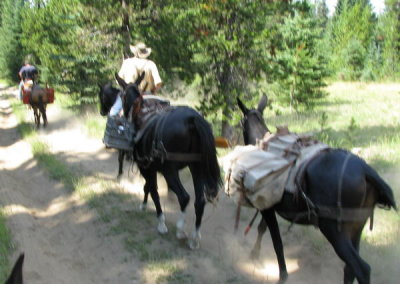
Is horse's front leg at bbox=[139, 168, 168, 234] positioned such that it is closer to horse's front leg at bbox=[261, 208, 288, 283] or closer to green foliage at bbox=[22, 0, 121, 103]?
horse's front leg at bbox=[261, 208, 288, 283]

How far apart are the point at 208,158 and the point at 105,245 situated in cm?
212

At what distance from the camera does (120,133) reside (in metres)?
7.00

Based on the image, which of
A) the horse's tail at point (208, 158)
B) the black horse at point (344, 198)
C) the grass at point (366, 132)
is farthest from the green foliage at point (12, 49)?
the black horse at point (344, 198)

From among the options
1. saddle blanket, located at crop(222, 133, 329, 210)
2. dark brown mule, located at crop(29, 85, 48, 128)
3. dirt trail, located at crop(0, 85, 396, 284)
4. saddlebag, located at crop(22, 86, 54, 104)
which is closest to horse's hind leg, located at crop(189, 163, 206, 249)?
dirt trail, located at crop(0, 85, 396, 284)

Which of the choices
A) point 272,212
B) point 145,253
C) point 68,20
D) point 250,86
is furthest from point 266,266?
point 68,20

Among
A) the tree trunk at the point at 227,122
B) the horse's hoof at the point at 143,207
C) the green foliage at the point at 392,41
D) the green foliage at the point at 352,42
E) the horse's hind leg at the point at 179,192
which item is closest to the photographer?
the horse's hind leg at the point at 179,192

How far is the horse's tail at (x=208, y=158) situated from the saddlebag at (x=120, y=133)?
4.37ft

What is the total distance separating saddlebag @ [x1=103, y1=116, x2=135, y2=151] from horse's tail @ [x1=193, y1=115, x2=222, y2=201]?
1.33 metres

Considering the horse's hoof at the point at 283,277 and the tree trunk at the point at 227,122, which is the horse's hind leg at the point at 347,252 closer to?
the horse's hoof at the point at 283,277

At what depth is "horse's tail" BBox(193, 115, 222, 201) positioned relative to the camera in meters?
5.95

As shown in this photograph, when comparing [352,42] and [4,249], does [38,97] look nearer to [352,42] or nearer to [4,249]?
[4,249]

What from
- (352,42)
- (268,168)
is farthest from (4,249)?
(352,42)

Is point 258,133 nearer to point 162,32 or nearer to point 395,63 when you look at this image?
point 162,32

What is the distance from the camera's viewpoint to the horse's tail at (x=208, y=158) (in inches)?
234
